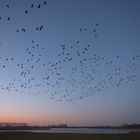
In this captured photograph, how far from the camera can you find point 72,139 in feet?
158

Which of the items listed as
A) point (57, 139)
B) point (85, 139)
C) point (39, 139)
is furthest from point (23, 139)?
point (85, 139)

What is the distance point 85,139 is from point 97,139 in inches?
82.1

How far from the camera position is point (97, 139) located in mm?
48125

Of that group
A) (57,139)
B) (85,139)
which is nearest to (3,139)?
(57,139)

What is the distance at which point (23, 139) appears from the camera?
47750 mm

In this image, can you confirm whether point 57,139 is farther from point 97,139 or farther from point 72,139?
point 97,139

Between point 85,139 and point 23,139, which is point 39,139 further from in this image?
point 85,139

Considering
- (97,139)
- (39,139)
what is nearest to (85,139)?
(97,139)

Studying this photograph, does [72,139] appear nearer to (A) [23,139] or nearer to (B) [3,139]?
(A) [23,139]

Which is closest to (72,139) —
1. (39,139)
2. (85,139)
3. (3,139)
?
(85,139)

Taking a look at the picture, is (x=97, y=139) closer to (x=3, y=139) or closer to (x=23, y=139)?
(x=23, y=139)

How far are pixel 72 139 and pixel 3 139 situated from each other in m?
12.0

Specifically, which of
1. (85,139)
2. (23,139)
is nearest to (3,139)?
(23,139)

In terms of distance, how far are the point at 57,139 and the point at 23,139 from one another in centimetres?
579
